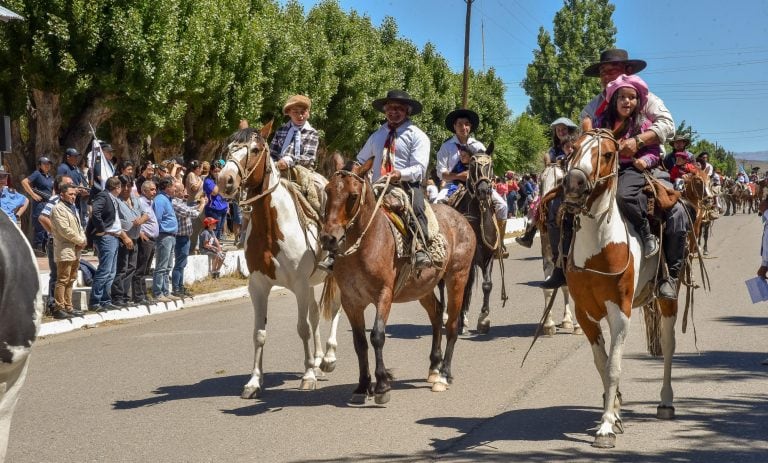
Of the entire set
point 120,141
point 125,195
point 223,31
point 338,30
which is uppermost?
point 338,30

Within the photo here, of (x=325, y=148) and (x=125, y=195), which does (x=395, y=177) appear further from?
(x=325, y=148)

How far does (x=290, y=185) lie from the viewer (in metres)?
9.61

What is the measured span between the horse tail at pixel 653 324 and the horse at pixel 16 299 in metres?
5.90

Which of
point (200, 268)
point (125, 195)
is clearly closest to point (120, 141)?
point (200, 268)

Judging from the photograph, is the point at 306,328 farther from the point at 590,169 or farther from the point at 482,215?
the point at 482,215

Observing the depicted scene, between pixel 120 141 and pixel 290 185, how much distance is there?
65.7 ft

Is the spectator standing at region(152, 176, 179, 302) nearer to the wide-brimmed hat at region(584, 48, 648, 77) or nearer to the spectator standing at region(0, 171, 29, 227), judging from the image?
the spectator standing at region(0, 171, 29, 227)

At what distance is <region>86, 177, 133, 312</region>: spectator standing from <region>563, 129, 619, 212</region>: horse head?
8.94m

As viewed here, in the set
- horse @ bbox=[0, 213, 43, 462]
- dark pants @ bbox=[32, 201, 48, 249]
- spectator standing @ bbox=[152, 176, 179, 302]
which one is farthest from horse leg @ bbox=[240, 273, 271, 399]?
dark pants @ bbox=[32, 201, 48, 249]

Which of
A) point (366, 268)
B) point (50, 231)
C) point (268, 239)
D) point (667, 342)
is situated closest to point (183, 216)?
point (50, 231)

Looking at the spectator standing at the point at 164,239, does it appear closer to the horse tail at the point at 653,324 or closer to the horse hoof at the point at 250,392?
the horse hoof at the point at 250,392

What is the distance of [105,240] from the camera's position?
13859 millimetres

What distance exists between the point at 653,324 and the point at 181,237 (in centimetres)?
942

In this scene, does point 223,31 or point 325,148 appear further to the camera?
point 325,148
